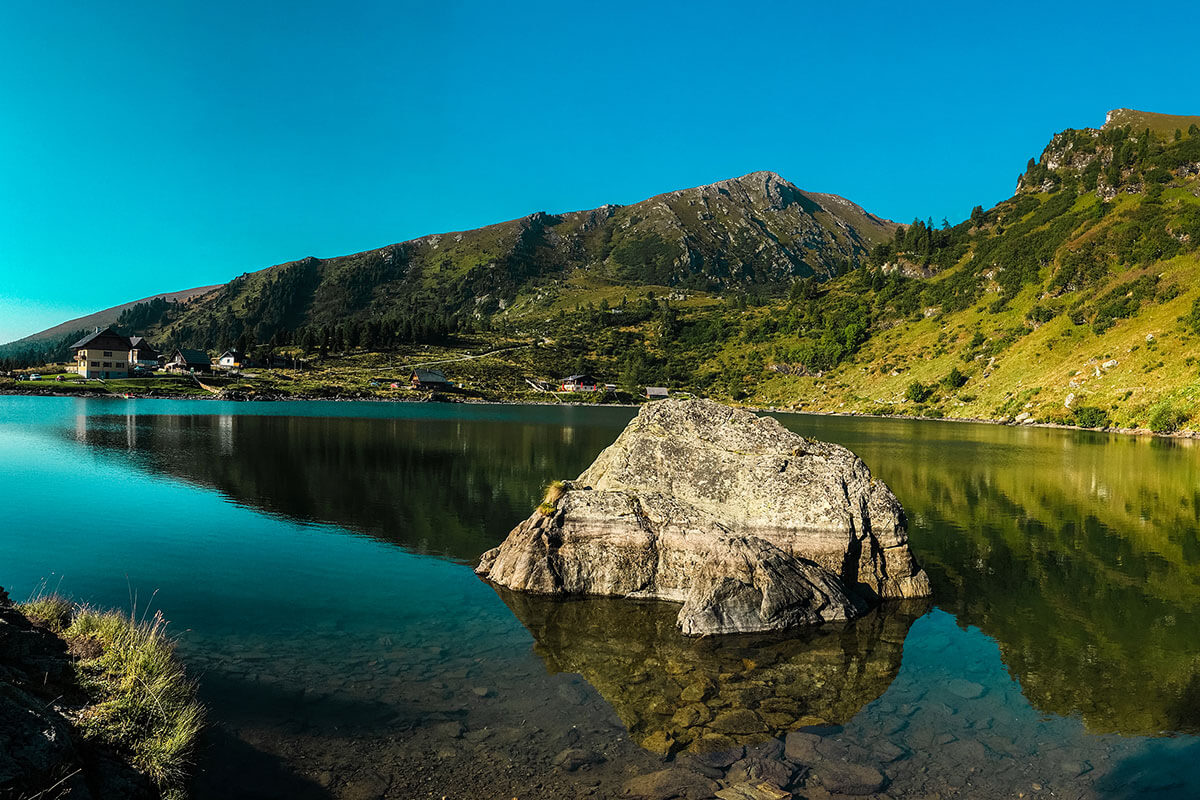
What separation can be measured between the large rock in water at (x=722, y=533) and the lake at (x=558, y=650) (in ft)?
3.40

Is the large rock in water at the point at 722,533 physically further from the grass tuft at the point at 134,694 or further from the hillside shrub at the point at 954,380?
the hillside shrub at the point at 954,380

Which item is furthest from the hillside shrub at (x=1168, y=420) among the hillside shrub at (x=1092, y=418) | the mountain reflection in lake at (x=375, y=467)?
the mountain reflection in lake at (x=375, y=467)

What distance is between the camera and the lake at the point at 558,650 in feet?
36.7

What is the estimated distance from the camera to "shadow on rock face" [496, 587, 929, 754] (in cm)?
1257

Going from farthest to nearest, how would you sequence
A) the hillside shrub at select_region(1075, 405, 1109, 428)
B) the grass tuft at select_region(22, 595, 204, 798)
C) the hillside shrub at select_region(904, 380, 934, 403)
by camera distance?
the hillside shrub at select_region(904, 380, 934, 403) < the hillside shrub at select_region(1075, 405, 1109, 428) < the grass tuft at select_region(22, 595, 204, 798)

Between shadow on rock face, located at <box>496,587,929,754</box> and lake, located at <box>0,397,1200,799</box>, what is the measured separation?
83 millimetres

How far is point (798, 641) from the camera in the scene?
681 inches

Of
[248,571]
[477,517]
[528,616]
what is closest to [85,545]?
[248,571]

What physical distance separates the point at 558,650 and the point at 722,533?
679cm

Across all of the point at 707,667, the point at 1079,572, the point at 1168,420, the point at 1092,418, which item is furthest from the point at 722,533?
the point at 1092,418

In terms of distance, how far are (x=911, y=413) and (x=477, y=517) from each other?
145032mm

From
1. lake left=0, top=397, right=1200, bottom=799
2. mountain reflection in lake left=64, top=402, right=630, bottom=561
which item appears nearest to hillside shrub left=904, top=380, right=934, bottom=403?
mountain reflection in lake left=64, top=402, right=630, bottom=561

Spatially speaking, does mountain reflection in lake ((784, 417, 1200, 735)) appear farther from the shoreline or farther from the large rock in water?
the shoreline

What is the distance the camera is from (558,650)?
16156 millimetres
